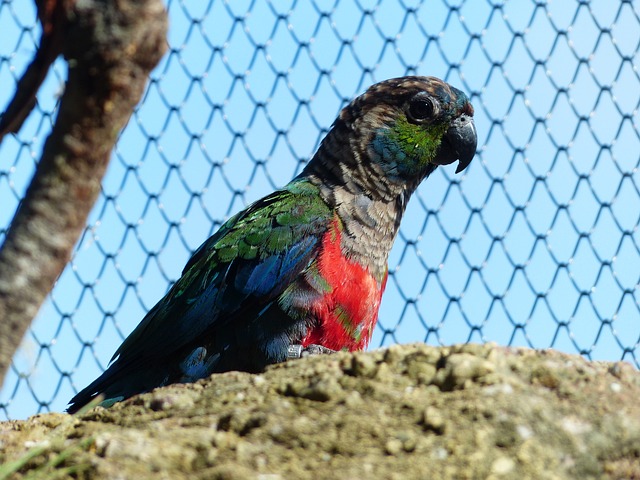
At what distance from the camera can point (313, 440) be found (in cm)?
192

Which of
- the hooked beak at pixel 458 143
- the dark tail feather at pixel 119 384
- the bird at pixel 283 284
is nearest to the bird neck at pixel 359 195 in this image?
the bird at pixel 283 284

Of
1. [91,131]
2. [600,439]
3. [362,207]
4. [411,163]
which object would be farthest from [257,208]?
[91,131]

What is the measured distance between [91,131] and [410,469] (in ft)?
3.00

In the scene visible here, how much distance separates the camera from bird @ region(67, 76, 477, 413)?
353 cm

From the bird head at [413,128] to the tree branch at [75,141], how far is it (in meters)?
2.76

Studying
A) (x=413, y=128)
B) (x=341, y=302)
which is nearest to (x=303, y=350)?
(x=341, y=302)

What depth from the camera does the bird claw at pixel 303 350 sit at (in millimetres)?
3396

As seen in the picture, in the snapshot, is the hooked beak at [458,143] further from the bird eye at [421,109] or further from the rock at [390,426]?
the rock at [390,426]

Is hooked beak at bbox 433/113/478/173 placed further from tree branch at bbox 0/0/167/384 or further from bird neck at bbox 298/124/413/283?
tree branch at bbox 0/0/167/384

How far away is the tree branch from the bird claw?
6.83ft

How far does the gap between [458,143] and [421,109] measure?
233 mm

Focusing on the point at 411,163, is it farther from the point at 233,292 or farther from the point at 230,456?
the point at 230,456

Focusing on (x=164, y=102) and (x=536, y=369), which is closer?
(x=536, y=369)

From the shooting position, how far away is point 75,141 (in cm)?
136
